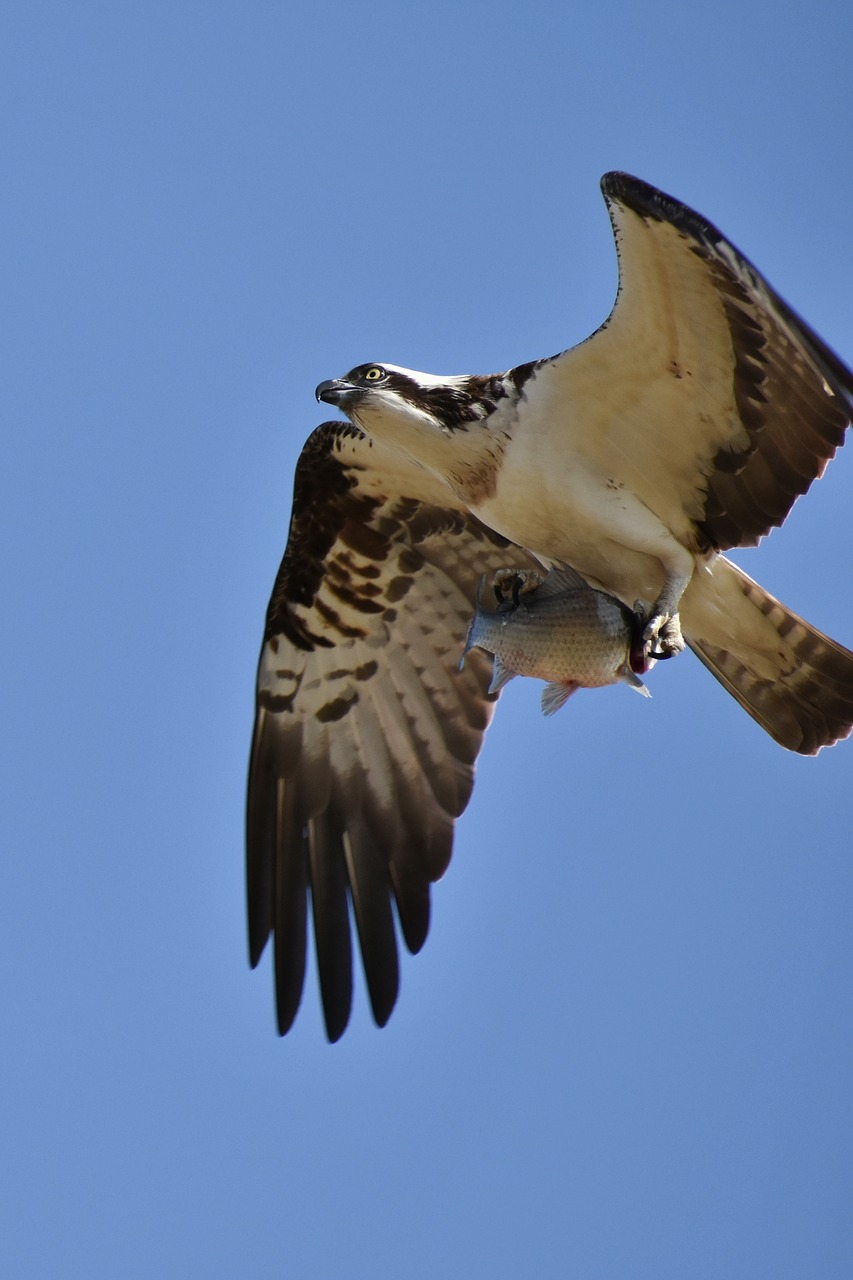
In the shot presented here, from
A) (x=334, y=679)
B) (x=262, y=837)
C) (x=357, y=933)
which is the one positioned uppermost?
(x=334, y=679)

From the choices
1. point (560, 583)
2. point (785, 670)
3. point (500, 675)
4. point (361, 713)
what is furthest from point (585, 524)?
point (361, 713)

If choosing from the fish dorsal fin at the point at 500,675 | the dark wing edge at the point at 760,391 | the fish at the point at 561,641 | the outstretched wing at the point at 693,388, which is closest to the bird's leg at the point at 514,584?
the fish at the point at 561,641

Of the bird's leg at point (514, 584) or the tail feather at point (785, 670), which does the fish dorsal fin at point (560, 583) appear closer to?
the bird's leg at point (514, 584)

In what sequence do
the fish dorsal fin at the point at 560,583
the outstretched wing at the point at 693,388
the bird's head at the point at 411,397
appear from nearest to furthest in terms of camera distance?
the outstretched wing at the point at 693,388, the fish dorsal fin at the point at 560,583, the bird's head at the point at 411,397

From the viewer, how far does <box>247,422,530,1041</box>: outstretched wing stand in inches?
393

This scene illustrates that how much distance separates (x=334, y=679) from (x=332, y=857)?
41.8 inches

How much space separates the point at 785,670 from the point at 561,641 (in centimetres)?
173

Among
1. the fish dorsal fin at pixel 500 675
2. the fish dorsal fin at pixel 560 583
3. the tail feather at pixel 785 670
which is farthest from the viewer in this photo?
the tail feather at pixel 785 670

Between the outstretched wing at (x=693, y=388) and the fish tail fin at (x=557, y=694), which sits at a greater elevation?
the outstretched wing at (x=693, y=388)

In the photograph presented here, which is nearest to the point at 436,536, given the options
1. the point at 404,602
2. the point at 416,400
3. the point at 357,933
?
the point at 404,602

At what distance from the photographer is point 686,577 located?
30.6 feet

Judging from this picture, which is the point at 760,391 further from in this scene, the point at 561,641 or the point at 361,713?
the point at 361,713

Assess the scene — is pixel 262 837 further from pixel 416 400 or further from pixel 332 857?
pixel 416 400

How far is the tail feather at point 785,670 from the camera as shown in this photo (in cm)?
954
